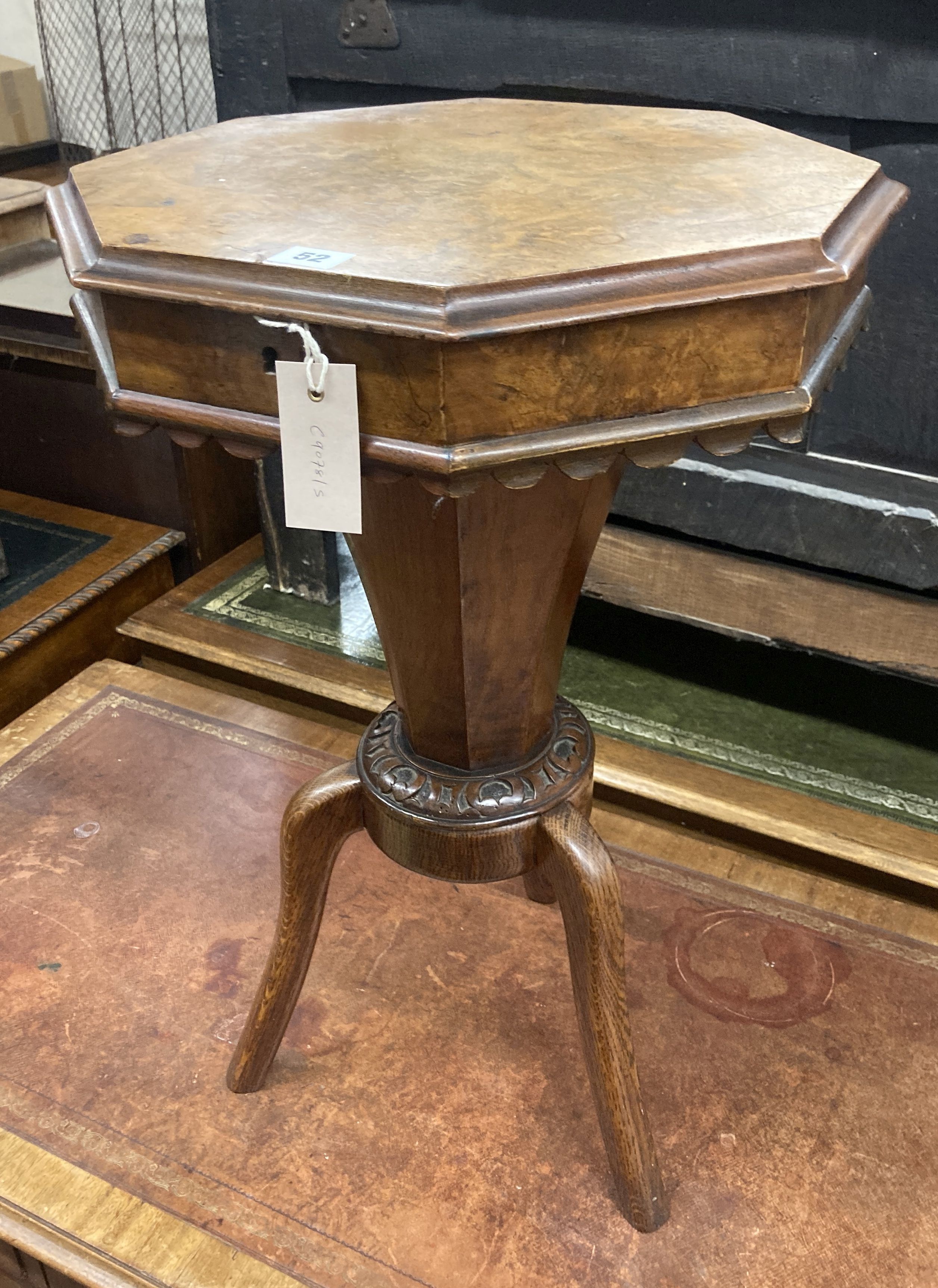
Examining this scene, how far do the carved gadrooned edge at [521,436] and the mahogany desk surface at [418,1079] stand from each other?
855mm

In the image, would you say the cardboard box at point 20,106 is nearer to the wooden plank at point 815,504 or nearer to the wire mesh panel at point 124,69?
the wire mesh panel at point 124,69

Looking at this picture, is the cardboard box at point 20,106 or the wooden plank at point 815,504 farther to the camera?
the cardboard box at point 20,106

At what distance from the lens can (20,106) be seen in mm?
2945

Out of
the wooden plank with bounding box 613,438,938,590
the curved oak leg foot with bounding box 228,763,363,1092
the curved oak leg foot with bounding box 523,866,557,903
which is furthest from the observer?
the wooden plank with bounding box 613,438,938,590

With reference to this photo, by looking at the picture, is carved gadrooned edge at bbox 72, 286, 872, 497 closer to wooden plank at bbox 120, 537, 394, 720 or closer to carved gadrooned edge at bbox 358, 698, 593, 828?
carved gadrooned edge at bbox 358, 698, 593, 828

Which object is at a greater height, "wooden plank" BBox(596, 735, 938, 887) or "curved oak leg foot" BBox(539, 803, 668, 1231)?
"curved oak leg foot" BBox(539, 803, 668, 1231)

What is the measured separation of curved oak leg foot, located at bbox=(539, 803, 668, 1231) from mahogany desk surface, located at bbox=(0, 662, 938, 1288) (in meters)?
0.08

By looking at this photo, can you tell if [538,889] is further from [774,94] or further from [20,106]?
[20,106]

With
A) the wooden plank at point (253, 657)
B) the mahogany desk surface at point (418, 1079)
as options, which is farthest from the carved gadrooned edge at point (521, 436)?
the wooden plank at point (253, 657)

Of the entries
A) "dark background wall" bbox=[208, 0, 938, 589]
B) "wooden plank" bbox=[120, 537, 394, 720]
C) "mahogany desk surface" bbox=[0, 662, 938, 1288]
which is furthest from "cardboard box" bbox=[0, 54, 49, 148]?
"mahogany desk surface" bbox=[0, 662, 938, 1288]

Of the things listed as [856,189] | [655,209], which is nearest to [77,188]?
[655,209]

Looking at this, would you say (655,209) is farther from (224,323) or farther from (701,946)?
(701,946)

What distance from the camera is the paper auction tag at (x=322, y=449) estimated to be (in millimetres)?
842

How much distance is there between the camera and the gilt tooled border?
2.17m
